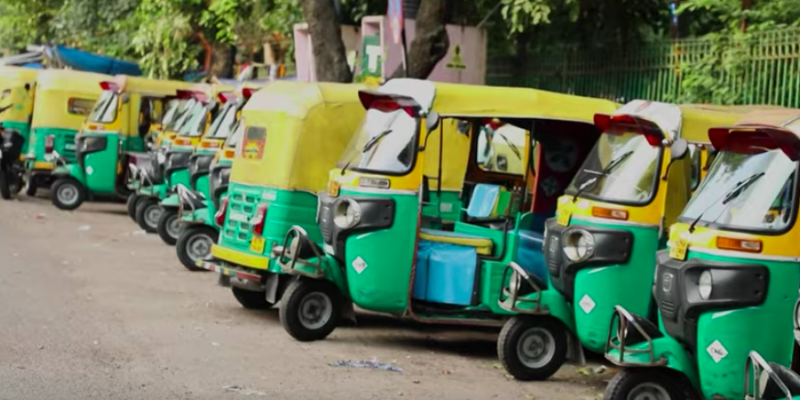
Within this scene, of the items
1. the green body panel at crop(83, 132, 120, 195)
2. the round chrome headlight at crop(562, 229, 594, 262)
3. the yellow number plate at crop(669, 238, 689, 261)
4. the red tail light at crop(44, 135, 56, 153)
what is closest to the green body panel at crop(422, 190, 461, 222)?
the round chrome headlight at crop(562, 229, 594, 262)

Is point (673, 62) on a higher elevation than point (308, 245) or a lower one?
higher

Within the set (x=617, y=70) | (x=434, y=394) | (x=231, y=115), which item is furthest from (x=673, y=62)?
(x=434, y=394)

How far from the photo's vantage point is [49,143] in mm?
23578

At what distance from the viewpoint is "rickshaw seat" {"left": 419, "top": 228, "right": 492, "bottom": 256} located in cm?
1101

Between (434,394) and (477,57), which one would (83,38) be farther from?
(434,394)

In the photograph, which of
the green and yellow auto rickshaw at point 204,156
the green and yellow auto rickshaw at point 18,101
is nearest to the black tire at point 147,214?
the green and yellow auto rickshaw at point 204,156

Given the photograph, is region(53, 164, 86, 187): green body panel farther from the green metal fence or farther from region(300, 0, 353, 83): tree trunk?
the green metal fence

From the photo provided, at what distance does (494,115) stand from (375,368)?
2352 mm

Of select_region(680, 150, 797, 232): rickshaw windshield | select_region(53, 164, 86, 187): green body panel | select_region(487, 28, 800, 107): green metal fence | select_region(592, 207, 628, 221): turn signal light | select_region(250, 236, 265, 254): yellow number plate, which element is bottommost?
select_region(250, 236, 265, 254): yellow number plate

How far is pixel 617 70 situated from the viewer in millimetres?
18094

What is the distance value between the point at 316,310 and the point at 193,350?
131 centimetres

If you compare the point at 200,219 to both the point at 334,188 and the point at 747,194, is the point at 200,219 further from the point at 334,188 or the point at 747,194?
the point at 747,194

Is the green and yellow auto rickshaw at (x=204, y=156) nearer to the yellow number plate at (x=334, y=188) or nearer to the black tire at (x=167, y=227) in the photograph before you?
the black tire at (x=167, y=227)

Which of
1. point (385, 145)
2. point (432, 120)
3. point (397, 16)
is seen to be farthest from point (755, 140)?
point (397, 16)
